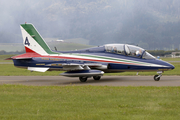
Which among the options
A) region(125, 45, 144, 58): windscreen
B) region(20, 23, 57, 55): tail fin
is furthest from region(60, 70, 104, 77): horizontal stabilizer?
region(20, 23, 57, 55): tail fin

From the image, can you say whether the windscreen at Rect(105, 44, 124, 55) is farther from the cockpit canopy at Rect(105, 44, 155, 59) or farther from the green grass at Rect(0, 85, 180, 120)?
the green grass at Rect(0, 85, 180, 120)

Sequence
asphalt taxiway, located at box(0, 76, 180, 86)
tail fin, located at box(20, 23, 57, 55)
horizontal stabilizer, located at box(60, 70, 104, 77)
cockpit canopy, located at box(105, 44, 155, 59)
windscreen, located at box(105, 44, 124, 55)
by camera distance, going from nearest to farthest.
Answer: asphalt taxiway, located at box(0, 76, 180, 86), horizontal stabilizer, located at box(60, 70, 104, 77), cockpit canopy, located at box(105, 44, 155, 59), windscreen, located at box(105, 44, 124, 55), tail fin, located at box(20, 23, 57, 55)

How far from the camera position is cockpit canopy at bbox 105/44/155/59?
17531mm

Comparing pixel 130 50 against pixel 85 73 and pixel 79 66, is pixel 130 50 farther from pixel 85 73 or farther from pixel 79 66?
pixel 79 66

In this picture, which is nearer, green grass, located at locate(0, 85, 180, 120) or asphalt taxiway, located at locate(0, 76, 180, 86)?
green grass, located at locate(0, 85, 180, 120)

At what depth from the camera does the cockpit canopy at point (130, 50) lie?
57.5 ft

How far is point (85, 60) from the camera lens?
1811 centimetres

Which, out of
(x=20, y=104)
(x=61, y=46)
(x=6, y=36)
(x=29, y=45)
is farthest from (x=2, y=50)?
(x=20, y=104)

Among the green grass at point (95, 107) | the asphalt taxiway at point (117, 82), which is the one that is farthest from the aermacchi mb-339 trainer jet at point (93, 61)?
the green grass at point (95, 107)

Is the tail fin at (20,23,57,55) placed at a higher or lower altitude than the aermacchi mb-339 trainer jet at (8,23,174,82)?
higher

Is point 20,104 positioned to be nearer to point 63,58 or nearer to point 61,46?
point 63,58

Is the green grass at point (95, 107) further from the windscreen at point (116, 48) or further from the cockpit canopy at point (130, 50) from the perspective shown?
the windscreen at point (116, 48)

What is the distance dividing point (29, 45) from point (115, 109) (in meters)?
13.7

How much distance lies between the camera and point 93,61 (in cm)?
1800
